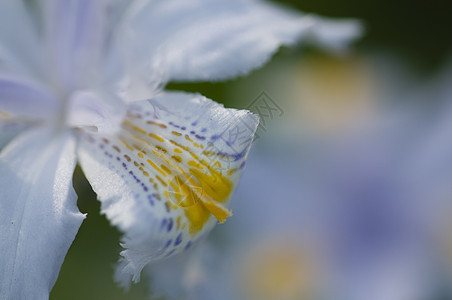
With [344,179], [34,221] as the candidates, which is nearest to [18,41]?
[34,221]

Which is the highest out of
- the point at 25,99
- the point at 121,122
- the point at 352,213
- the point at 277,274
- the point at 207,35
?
the point at 207,35

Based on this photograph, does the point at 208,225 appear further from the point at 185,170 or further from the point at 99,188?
the point at 99,188

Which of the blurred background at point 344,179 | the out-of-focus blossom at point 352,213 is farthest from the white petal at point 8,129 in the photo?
the out-of-focus blossom at point 352,213

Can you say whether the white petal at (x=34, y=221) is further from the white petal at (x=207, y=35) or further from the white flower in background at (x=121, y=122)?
the white petal at (x=207, y=35)

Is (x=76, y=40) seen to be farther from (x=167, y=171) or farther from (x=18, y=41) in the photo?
(x=167, y=171)

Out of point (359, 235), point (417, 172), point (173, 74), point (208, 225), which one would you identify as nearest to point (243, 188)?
point (359, 235)

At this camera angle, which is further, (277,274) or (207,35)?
(277,274)
